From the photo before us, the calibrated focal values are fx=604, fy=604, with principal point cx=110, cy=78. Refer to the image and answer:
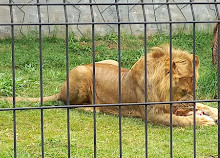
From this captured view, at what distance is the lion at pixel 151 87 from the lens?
6516mm

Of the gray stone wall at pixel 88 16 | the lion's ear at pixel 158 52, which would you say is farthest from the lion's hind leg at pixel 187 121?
the gray stone wall at pixel 88 16

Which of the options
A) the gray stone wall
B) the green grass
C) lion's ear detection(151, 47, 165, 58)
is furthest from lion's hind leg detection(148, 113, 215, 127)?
the gray stone wall

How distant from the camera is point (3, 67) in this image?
938 centimetres

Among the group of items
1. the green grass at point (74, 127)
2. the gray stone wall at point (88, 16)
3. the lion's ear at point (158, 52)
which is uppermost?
the gray stone wall at point (88, 16)

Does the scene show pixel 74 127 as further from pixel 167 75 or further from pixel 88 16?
pixel 88 16

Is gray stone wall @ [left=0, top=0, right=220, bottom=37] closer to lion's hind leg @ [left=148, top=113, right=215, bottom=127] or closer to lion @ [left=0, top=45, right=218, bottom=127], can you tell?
lion @ [left=0, top=45, right=218, bottom=127]

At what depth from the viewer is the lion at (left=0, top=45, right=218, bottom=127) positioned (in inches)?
257

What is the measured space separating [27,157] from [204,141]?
1.77 meters

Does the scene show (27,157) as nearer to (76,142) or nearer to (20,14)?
(76,142)

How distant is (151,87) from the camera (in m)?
6.71

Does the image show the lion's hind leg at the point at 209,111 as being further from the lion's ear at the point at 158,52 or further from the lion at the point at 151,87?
the lion's ear at the point at 158,52

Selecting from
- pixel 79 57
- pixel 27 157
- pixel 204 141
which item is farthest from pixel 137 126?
pixel 79 57

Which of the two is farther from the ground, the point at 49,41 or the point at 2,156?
the point at 49,41

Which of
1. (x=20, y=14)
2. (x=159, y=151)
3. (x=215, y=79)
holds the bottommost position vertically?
(x=159, y=151)
